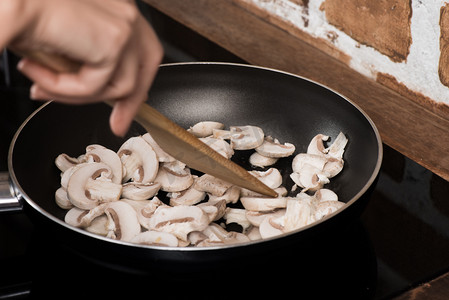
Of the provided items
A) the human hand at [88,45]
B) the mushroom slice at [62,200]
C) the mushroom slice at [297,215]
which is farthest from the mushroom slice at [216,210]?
the human hand at [88,45]

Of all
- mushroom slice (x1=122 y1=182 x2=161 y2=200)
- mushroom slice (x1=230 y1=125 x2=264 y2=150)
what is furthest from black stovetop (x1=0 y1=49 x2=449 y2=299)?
mushroom slice (x1=230 y1=125 x2=264 y2=150)

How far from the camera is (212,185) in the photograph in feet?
3.37

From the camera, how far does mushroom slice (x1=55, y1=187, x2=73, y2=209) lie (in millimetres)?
1007

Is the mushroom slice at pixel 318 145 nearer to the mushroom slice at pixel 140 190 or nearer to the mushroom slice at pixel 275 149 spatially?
the mushroom slice at pixel 275 149

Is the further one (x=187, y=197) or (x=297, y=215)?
(x=187, y=197)

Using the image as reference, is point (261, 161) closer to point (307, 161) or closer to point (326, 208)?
point (307, 161)

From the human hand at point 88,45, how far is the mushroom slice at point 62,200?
47cm

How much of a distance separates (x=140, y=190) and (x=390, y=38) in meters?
0.69

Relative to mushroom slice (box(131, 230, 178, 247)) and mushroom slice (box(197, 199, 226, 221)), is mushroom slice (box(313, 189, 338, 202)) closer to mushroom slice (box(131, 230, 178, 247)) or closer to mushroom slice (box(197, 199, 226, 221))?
mushroom slice (box(197, 199, 226, 221))

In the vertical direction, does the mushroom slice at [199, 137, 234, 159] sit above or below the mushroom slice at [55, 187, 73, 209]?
above

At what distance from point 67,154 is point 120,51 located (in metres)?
0.66

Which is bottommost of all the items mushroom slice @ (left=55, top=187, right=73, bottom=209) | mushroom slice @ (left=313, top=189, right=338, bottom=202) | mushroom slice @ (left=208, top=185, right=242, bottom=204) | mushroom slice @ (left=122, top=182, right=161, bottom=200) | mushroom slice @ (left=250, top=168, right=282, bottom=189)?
mushroom slice @ (left=55, top=187, right=73, bottom=209)

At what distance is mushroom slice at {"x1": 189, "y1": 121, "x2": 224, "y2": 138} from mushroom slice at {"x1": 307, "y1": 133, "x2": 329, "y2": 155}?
206 millimetres

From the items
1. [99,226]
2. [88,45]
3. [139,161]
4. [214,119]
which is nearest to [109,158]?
[139,161]
